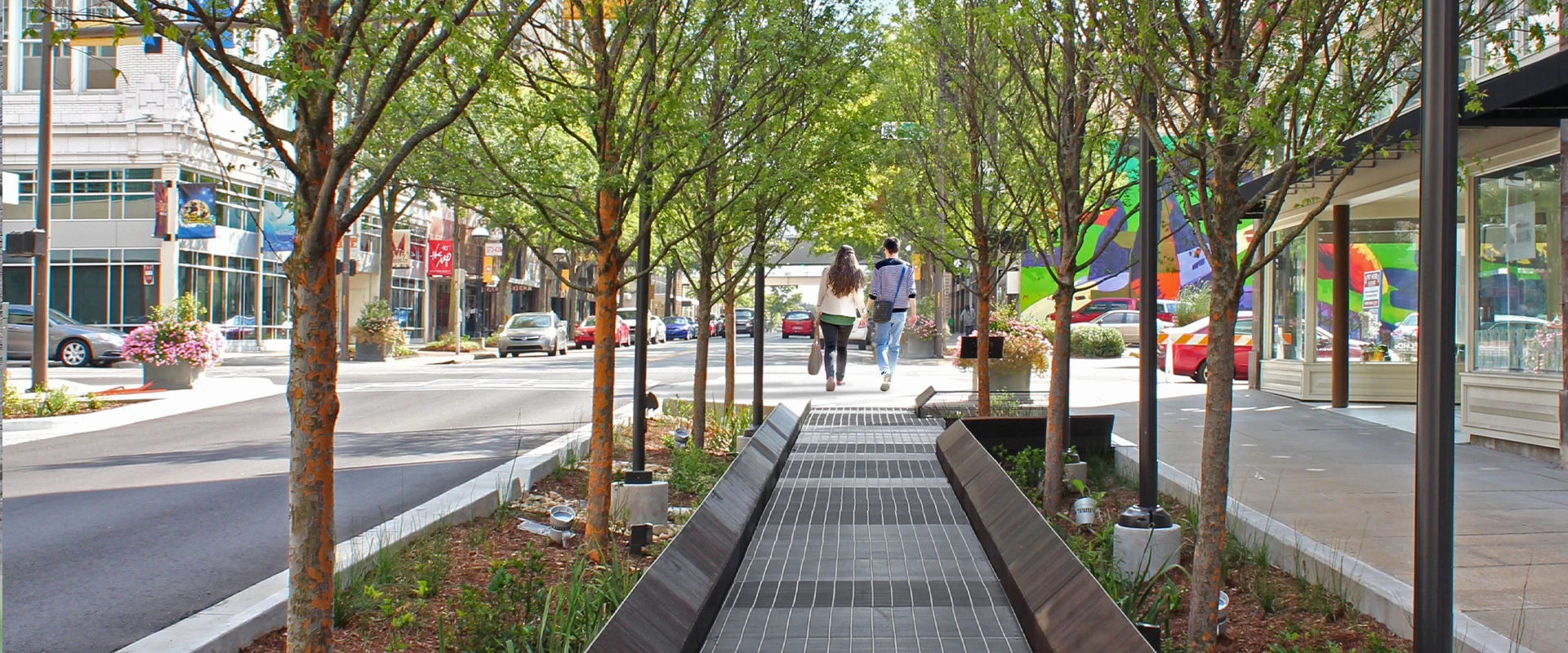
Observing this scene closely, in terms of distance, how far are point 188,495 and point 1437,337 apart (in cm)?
883

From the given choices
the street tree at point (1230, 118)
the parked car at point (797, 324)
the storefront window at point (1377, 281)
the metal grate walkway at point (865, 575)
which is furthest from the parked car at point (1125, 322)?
the street tree at point (1230, 118)

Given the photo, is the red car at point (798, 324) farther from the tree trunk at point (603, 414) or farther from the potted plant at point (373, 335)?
the tree trunk at point (603, 414)

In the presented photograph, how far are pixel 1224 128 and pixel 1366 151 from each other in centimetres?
59

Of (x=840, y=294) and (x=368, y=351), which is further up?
(x=840, y=294)

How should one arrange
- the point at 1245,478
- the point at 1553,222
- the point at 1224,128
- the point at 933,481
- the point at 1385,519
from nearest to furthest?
the point at 1224,128
the point at 1385,519
the point at 933,481
the point at 1245,478
the point at 1553,222

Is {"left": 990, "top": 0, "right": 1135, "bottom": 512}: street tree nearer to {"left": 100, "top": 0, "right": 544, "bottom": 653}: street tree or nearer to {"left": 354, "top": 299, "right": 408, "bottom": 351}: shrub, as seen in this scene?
{"left": 100, "top": 0, "right": 544, "bottom": 653}: street tree

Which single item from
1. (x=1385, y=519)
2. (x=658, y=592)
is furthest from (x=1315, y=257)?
(x=658, y=592)

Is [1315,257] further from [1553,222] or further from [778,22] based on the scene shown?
[778,22]

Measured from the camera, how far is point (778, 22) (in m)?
7.09

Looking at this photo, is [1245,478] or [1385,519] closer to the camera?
[1385,519]

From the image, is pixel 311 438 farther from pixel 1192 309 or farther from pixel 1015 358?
pixel 1192 309

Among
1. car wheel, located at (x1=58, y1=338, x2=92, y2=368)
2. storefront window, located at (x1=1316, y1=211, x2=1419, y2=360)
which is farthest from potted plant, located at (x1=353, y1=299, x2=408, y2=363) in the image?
storefront window, located at (x1=1316, y1=211, x2=1419, y2=360)

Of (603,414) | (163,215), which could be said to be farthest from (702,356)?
(163,215)

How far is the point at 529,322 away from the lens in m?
39.1
